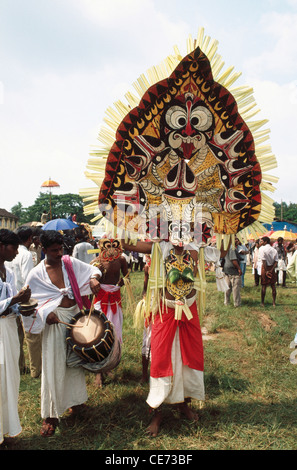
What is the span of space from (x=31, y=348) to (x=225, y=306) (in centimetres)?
579

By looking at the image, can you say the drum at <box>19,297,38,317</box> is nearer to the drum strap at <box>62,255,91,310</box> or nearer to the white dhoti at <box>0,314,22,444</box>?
the white dhoti at <box>0,314,22,444</box>

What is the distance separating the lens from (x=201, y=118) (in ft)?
11.2

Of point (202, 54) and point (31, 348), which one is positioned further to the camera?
point (31, 348)

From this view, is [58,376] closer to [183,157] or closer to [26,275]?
[26,275]

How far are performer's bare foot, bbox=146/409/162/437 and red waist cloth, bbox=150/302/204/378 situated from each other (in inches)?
15.3

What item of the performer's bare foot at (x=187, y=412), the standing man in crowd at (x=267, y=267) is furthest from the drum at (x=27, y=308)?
the standing man in crowd at (x=267, y=267)

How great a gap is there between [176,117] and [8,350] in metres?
2.58

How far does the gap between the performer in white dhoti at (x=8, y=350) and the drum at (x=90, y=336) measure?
547mm

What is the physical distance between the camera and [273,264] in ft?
31.9

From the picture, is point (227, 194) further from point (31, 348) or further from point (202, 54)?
point (31, 348)

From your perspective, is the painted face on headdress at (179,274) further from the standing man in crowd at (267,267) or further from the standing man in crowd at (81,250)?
the standing man in crowd at (267,267)

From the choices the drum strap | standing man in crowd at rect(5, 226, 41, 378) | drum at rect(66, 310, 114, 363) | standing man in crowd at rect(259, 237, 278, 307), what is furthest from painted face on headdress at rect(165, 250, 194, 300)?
standing man in crowd at rect(259, 237, 278, 307)

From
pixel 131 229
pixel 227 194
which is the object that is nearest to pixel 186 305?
pixel 131 229
